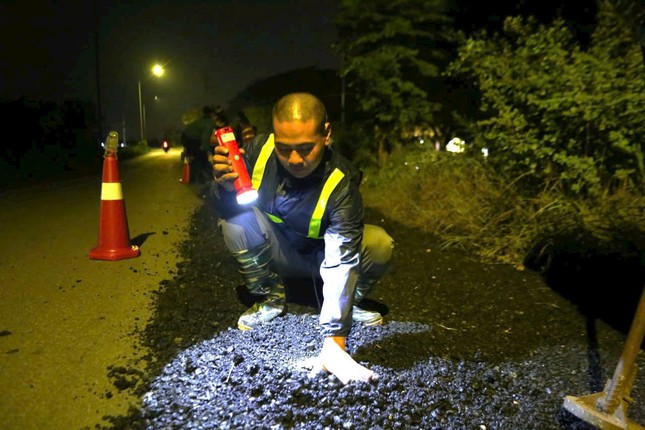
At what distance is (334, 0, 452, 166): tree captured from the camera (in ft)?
37.9

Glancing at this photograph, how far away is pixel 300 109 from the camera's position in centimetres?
235

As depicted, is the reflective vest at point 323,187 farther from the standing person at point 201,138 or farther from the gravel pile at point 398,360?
the standing person at point 201,138

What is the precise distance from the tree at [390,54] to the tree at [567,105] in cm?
612

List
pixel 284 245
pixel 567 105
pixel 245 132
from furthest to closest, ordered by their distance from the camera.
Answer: pixel 245 132 → pixel 567 105 → pixel 284 245

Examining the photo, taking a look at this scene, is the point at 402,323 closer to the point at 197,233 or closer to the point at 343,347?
the point at 343,347

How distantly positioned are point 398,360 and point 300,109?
139 centimetres

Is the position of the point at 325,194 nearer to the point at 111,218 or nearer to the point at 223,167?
the point at 223,167

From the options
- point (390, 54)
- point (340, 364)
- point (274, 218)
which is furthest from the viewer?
point (390, 54)

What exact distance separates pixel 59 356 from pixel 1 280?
5.33ft

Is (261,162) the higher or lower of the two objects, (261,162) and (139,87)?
the lower

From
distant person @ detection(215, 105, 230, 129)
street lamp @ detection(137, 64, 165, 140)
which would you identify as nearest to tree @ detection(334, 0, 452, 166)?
distant person @ detection(215, 105, 230, 129)

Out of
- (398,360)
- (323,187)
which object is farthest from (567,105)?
(398,360)

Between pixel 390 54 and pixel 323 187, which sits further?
pixel 390 54

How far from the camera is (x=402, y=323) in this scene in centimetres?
312
